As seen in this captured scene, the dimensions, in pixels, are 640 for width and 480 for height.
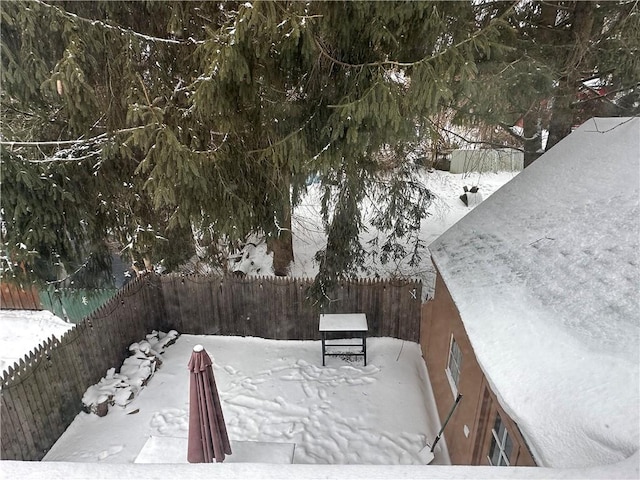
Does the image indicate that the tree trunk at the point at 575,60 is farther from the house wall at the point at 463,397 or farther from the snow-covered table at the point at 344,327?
the snow-covered table at the point at 344,327

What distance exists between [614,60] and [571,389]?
6.22 metres

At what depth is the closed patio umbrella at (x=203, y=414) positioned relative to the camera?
402cm

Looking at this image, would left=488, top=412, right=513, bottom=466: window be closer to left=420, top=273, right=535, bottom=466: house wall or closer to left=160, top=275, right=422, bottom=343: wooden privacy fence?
left=420, top=273, right=535, bottom=466: house wall

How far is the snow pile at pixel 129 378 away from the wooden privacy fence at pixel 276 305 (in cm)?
78

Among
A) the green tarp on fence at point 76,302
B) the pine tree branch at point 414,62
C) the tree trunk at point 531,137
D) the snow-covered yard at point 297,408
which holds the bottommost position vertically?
the snow-covered yard at point 297,408

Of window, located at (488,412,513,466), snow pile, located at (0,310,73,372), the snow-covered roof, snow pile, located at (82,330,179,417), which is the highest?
the snow-covered roof

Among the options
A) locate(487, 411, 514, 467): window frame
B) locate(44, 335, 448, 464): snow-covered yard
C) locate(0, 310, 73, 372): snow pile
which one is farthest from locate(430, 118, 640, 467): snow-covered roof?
locate(0, 310, 73, 372): snow pile

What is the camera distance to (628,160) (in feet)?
16.2

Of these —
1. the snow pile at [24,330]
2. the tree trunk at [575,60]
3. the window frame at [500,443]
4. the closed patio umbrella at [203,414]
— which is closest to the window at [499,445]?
the window frame at [500,443]

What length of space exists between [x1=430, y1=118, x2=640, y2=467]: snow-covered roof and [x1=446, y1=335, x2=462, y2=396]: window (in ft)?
4.49

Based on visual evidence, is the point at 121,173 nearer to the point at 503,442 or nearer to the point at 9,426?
the point at 9,426

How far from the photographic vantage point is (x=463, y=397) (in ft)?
17.3

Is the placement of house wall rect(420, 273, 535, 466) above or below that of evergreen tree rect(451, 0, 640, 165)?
below

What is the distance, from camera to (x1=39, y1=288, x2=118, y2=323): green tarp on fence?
27.3 ft
